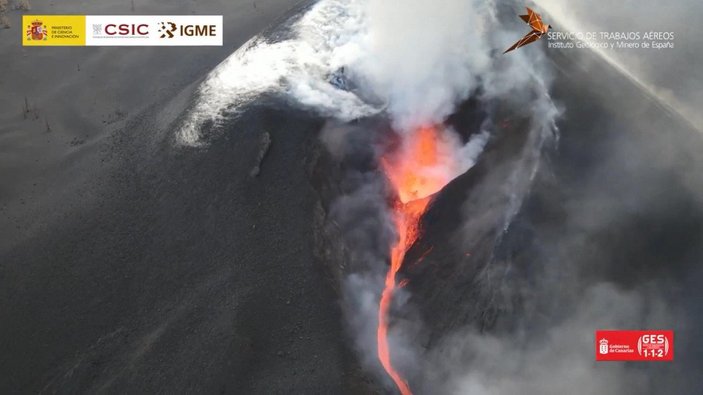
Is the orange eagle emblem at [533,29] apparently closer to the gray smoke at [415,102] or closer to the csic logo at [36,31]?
the gray smoke at [415,102]

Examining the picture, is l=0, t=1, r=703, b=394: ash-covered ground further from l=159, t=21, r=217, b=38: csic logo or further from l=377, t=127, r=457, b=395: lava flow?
l=159, t=21, r=217, b=38: csic logo

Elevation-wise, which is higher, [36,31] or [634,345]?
[36,31]

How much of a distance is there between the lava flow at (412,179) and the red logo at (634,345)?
6697 mm

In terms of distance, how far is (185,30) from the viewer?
4109 centimetres

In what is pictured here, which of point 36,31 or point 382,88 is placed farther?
point 36,31

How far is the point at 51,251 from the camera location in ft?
70.8

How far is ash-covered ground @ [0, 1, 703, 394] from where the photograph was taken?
1800 centimetres

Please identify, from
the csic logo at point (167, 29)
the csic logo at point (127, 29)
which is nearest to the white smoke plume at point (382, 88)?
the csic logo at point (167, 29)

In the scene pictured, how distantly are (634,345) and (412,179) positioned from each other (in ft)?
31.1

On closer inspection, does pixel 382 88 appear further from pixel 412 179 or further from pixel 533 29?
pixel 533 29

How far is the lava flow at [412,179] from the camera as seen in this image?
67.9 feet

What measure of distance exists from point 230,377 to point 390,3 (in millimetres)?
18879

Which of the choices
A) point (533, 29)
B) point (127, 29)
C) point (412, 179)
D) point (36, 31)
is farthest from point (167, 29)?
point (412, 179)

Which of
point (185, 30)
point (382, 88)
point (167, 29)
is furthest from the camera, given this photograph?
point (185, 30)
